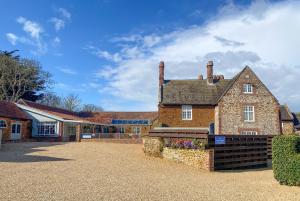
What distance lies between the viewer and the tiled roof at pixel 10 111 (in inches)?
1304

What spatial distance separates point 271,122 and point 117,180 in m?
24.2

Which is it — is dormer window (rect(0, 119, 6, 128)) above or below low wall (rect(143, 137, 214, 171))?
above

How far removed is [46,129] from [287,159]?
31.8 m

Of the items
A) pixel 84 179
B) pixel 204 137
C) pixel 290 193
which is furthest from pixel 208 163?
pixel 84 179

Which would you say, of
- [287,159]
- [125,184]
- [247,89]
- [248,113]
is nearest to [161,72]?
[247,89]

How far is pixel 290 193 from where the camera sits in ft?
34.3

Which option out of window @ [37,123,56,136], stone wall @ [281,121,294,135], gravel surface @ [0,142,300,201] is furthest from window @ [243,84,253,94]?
window @ [37,123,56,136]

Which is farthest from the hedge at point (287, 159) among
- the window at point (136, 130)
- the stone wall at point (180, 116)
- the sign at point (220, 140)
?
the window at point (136, 130)

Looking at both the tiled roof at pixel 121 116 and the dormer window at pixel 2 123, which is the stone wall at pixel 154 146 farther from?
the tiled roof at pixel 121 116

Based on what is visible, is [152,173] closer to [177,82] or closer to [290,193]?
[290,193]

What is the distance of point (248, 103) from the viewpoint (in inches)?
1248

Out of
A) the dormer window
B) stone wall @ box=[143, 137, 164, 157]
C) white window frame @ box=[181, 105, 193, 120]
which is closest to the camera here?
stone wall @ box=[143, 137, 164, 157]

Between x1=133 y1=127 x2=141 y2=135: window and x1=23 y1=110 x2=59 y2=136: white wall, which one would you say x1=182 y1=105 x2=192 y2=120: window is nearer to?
x1=23 y1=110 x2=59 y2=136: white wall

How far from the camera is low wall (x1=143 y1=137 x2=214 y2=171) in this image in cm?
1553
